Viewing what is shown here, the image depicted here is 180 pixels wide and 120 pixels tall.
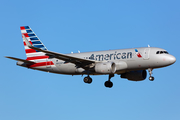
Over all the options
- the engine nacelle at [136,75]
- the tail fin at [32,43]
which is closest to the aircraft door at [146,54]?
the engine nacelle at [136,75]

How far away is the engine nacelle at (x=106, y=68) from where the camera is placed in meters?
51.1

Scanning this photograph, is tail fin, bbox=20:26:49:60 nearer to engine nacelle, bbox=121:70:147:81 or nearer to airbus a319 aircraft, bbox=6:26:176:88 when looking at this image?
airbus a319 aircraft, bbox=6:26:176:88

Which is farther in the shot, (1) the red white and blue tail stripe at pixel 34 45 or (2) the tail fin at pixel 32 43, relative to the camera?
(2) the tail fin at pixel 32 43

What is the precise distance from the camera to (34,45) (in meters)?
60.1

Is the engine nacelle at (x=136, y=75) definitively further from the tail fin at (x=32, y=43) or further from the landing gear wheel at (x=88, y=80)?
the tail fin at (x=32, y=43)

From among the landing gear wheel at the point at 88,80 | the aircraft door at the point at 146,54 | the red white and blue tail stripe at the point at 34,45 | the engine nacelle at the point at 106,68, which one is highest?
the red white and blue tail stripe at the point at 34,45

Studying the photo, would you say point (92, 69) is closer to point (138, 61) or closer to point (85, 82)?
point (85, 82)

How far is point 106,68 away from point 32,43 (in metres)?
15.4

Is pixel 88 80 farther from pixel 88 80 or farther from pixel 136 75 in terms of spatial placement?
pixel 136 75

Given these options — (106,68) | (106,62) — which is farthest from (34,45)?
(106,68)

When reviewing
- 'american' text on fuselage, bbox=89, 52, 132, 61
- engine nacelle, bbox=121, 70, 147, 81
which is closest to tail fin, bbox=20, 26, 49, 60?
'american' text on fuselage, bbox=89, 52, 132, 61

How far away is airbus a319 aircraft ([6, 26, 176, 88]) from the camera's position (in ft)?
167

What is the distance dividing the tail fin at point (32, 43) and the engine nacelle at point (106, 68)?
10060mm

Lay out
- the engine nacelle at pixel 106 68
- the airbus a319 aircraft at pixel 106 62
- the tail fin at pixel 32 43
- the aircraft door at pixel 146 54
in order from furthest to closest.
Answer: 1. the tail fin at pixel 32 43
2. the engine nacelle at pixel 106 68
3. the aircraft door at pixel 146 54
4. the airbus a319 aircraft at pixel 106 62
